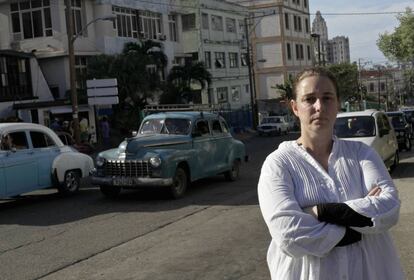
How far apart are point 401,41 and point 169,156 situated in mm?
26196

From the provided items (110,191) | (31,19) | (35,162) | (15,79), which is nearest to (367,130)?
(110,191)

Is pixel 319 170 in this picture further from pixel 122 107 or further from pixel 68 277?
pixel 122 107

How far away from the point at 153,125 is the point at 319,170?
11.7m

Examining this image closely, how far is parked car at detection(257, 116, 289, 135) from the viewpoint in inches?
1778

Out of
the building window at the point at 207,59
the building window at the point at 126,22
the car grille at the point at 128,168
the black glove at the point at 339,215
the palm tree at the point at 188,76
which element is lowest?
the car grille at the point at 128,168

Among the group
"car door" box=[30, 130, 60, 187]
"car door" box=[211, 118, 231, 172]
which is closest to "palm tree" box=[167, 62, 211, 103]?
"car door" box=[211, 118, 231, 172]

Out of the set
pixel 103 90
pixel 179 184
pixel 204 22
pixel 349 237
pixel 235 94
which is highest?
pixel 204 22

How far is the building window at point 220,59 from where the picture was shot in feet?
191

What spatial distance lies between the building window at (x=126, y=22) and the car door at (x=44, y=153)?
29315 mm

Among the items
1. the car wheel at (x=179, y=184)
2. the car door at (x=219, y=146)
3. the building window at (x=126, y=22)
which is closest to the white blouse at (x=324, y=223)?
the car wheel at (x=179, y=184)

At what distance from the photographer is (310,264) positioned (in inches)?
105

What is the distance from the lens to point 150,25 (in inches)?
1833

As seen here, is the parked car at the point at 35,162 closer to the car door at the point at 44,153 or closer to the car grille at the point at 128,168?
the car door at the point at 44,153

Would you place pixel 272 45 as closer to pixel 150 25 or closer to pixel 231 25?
pixel 231 25
